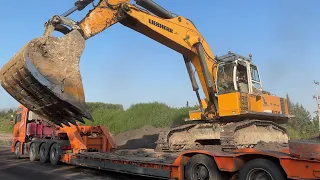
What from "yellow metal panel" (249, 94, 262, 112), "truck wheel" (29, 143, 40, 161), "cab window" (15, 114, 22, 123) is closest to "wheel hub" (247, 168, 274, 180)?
"yellow metal panel" (249, 94, 262, 112)

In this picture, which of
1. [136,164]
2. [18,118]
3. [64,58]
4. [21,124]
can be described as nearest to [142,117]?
[18,118]

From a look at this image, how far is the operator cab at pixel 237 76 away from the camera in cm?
1180

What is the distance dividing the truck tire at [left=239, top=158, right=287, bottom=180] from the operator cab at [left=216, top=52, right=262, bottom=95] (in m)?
5.03

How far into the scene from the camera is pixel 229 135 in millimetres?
10297

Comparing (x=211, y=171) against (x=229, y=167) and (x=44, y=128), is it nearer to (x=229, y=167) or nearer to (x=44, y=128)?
(x=229, y=167)

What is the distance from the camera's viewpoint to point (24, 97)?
8758 millimetres

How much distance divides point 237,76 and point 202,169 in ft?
16.8

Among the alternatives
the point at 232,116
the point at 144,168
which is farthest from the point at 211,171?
the point at 232,116

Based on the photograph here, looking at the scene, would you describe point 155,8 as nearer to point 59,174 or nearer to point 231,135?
point 231,135

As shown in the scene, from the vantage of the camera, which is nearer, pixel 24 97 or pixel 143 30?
pixel 24 97

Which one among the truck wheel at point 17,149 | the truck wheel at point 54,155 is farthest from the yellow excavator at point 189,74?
the truck wheel at point 17,149

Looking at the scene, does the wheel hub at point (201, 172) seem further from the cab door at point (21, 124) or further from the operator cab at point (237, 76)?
the cab door at point (21, 124)

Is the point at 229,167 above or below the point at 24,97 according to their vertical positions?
below

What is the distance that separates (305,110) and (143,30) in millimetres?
23820
